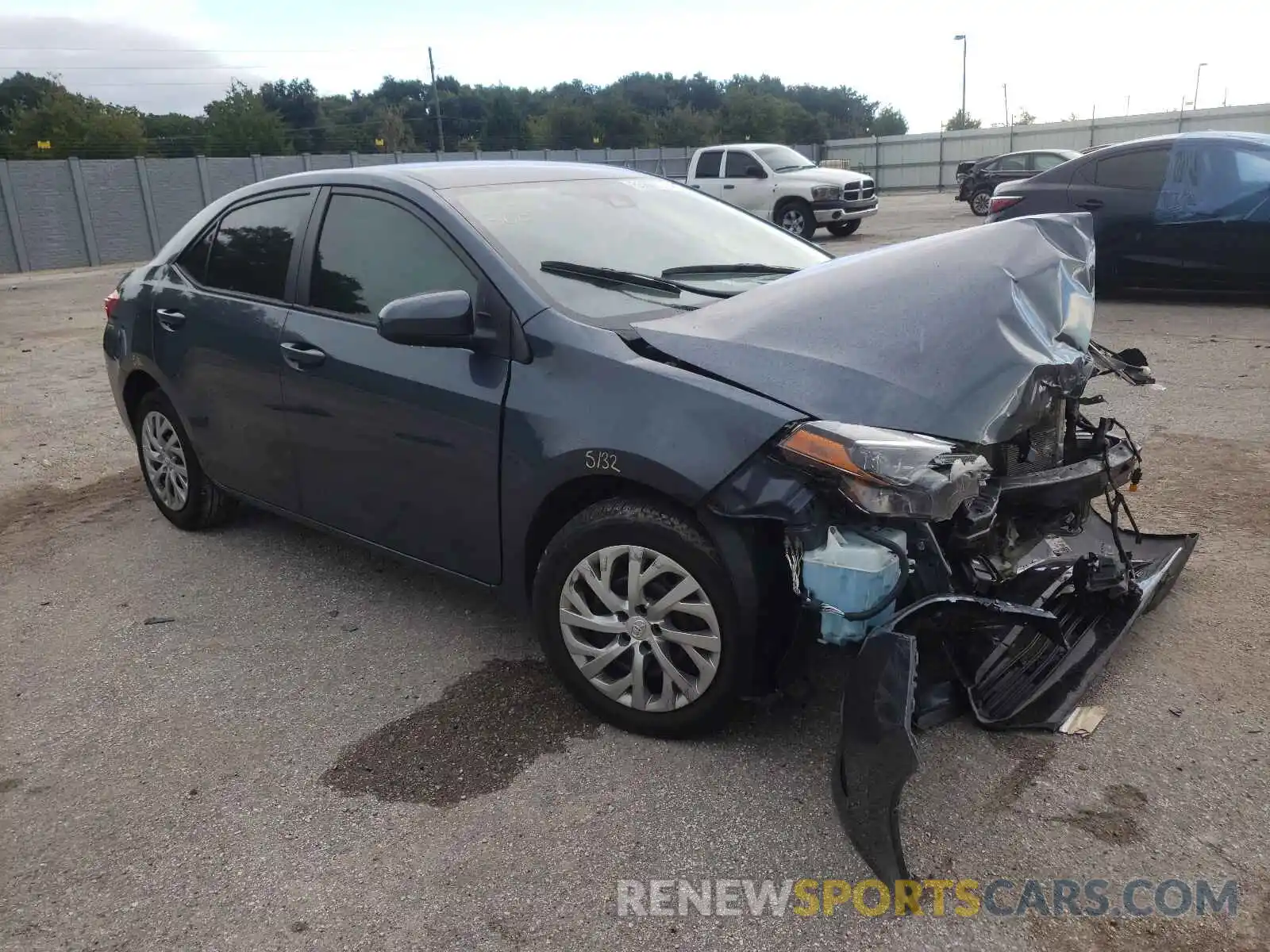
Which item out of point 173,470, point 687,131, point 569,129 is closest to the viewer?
point 173,470

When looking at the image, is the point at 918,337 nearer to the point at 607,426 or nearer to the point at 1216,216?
the point at 607,426

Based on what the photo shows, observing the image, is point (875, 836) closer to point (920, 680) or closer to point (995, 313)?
point (920, 680)

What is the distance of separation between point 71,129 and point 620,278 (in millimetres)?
54690

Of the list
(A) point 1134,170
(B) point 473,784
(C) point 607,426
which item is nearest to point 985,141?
(A) point 1134,170

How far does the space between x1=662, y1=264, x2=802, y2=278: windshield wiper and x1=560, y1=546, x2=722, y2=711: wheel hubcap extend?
3.95 feet

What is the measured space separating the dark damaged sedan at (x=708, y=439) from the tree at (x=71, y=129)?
49043 millimetres

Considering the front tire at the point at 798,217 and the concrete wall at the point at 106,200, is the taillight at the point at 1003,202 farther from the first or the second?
the concrete wall at the point at 106,200

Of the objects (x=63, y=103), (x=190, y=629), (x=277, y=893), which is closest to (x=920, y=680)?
(x=277, y=893)

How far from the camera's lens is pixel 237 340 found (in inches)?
163

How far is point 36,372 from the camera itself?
988 centimetres

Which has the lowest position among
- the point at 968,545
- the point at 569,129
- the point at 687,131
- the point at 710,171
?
the point at 968,545

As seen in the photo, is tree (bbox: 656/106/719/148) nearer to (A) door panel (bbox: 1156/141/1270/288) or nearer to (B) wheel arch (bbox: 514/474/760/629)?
(A) door panel (bbox: 1156/141/1270/288)

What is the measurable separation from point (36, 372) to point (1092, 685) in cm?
1010

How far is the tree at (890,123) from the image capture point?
8412cm
